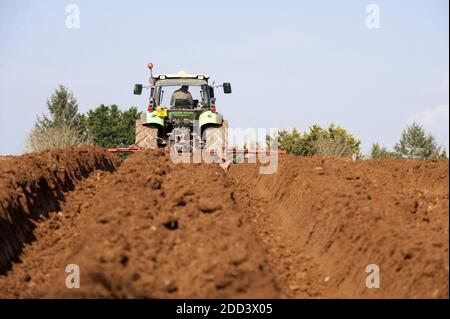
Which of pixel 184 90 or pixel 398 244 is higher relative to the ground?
pixel 184 90

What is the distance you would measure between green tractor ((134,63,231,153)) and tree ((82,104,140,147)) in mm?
40785

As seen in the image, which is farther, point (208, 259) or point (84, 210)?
point (84, 210)

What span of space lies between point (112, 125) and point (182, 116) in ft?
141

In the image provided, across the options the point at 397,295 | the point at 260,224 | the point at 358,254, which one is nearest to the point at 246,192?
the point at 260,224

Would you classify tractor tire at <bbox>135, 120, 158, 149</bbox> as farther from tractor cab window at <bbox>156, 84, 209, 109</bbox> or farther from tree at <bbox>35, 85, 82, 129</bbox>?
tree at <bbox>35, 85, 82, 129</bbox>

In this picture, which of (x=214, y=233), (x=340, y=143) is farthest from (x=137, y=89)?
(x=340, y=143)

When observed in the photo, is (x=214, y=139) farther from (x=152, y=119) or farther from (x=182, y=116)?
(x=152, y=119)

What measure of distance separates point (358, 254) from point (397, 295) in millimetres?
926

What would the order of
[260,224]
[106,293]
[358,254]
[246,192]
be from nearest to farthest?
[106,293] < [358,254] < [260,224] < [246,192]

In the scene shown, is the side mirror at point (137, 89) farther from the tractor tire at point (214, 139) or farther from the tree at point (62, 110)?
the tree at point (62, 110)

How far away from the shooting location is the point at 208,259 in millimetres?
6676

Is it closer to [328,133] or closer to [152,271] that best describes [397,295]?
[152,271]

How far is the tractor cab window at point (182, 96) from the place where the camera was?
16047 millimetres

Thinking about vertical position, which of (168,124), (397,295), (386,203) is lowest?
(397,295)
